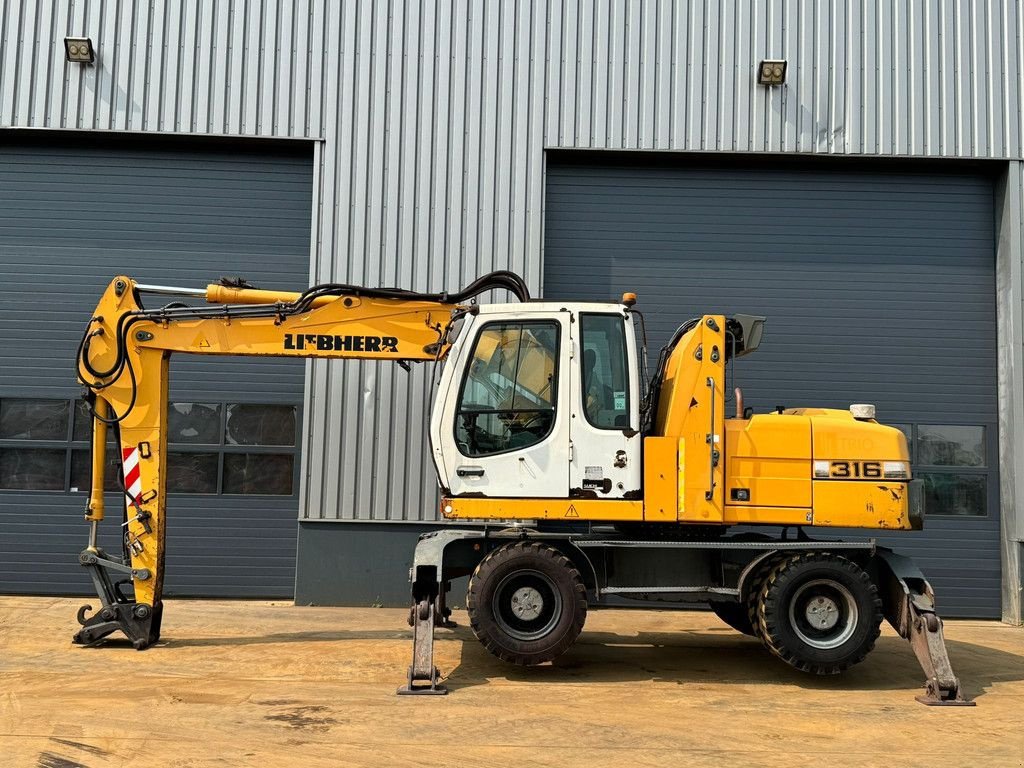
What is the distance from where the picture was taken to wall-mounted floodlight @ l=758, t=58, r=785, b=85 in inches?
468

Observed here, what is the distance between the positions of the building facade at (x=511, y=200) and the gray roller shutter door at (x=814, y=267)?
0.13 ft

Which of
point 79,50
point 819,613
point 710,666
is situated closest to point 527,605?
point 710,666

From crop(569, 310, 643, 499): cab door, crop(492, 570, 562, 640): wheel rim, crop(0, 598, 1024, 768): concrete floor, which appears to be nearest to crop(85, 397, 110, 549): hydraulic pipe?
crop(0, 598, 1024, 768): concrete floor

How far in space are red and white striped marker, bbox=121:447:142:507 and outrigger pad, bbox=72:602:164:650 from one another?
101 centimetres

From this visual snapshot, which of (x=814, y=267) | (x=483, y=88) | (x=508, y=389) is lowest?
(x=508, y=389)

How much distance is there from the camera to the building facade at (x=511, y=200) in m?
11.8

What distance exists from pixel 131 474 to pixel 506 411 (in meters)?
3.93

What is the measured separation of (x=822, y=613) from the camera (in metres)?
7.64

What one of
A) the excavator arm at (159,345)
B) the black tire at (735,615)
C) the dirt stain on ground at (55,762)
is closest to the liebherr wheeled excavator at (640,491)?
the excavator arm at (159,345)

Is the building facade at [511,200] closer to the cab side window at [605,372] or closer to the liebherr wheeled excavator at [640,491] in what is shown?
the liebherr wheeled excavator at [640,491]

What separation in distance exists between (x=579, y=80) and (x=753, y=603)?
7.52m

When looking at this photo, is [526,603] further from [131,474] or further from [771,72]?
[771,72]

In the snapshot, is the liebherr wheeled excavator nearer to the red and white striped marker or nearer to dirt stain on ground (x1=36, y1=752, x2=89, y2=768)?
dirt stain on ground (x1=36, y1=752, x2=89, y2=768)

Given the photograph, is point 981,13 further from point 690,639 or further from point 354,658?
point 354,658
